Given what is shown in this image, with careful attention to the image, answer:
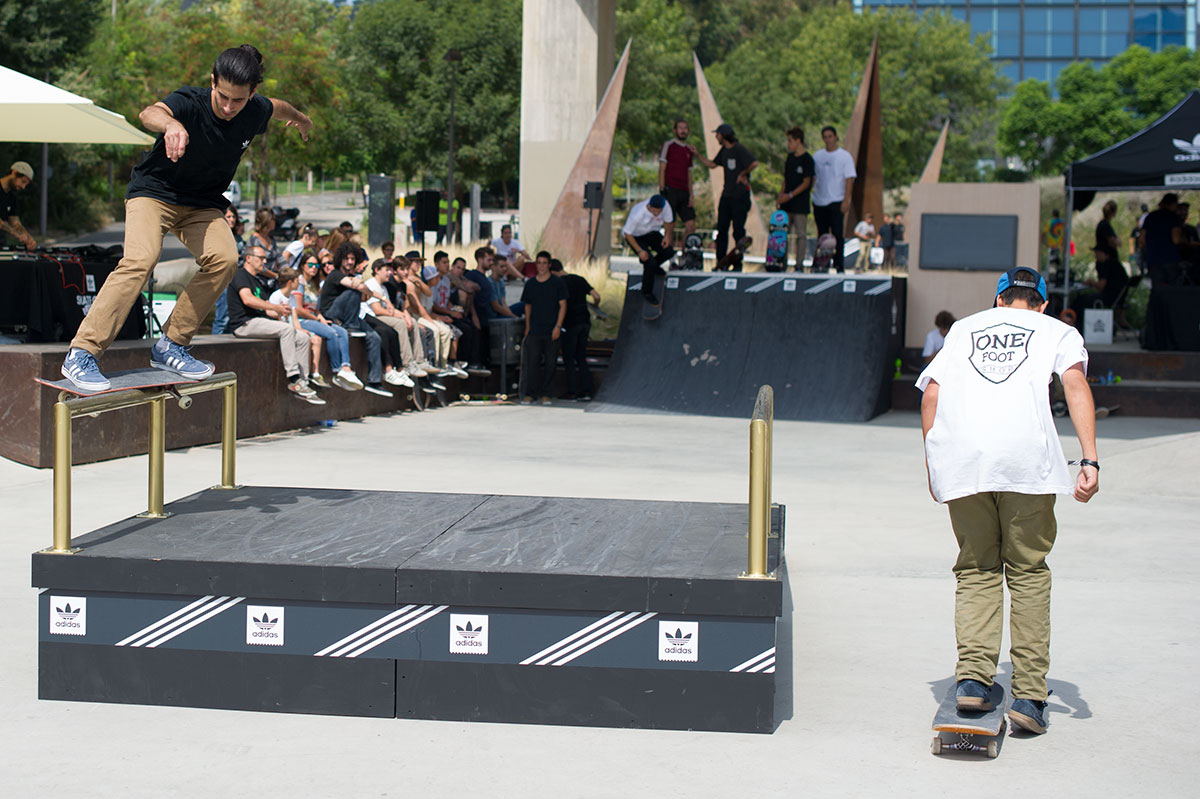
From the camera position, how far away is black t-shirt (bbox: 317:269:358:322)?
45.7 ft

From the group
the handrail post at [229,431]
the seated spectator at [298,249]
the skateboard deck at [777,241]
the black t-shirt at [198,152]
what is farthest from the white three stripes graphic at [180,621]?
the skateboard deck at [777,241]

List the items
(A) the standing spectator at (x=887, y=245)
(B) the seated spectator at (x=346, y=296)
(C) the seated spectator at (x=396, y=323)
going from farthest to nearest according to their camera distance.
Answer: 1. (A) the standing spectator at (x=887, y=245)
2. (C) the seated spectator at (x=396, y=323)
3. (B) the seated spectator at (x=346, y=296)

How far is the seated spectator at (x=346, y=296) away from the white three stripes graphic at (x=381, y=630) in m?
9.39

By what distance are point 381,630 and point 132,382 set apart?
164cm

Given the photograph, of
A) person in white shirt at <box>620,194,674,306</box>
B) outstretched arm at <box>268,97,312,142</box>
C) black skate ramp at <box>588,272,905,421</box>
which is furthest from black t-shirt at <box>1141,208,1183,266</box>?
outstretched arm at <box>268,97,312,142</box>

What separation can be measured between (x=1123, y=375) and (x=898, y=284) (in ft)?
10.6

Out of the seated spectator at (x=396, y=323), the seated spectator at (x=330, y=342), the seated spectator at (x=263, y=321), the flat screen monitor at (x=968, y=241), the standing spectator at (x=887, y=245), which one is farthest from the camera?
the standing spectator at (x=887, y=245)

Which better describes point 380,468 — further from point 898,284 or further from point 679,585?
point 898,284

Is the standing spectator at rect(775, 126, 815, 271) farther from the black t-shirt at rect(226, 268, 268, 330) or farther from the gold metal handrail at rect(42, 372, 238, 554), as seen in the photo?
the gold metal handrail at rect(42, 372, 238, 554)

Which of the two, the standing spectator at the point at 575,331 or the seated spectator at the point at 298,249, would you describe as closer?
the seated spectator at the point at 298,249

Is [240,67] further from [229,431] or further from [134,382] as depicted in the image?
[229,431]

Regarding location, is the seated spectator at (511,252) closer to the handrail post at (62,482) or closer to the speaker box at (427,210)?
the speaker box at (427,210)

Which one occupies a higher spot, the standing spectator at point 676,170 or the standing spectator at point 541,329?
the standing spectator at point 676,170

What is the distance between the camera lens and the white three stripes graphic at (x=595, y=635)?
15.1ft
